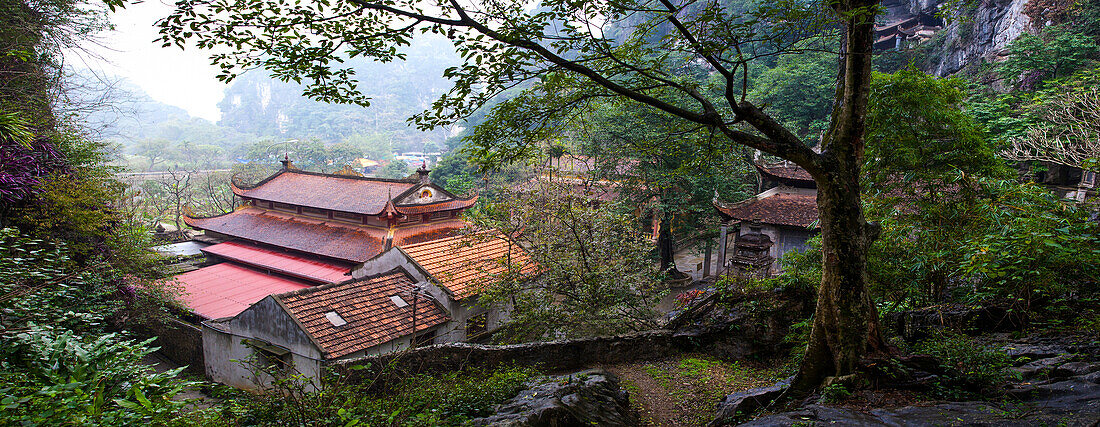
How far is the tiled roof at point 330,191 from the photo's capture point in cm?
1909

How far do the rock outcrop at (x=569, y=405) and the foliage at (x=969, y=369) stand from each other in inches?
113

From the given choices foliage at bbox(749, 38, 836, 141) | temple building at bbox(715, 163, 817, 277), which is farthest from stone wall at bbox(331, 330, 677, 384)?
foliage at bbox(749, 38, 836, 141)

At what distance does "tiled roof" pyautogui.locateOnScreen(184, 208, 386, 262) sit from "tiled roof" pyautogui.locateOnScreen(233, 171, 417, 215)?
2.31 feet

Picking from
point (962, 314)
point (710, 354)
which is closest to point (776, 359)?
point (710, 354)

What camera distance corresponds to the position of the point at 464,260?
13531 mm

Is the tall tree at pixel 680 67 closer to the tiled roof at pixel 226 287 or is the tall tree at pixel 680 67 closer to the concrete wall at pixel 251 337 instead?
the concrete wall at pixel 251 337

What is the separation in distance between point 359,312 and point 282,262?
9.03 metres

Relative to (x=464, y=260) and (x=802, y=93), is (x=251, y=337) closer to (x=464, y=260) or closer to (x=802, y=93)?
(x=464, y=260)

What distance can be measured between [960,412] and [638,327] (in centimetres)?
609

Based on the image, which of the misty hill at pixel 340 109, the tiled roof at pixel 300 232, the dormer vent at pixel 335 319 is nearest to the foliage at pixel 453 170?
the tiled roof at pixel 300 232

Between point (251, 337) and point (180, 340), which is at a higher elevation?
point (251, 337)

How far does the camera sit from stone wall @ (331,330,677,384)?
748 cm

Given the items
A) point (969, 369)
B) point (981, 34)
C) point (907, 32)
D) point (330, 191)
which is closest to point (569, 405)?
point (969, 369)

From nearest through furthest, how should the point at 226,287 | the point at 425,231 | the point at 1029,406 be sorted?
the point at 1029,406
the point at 226,287
the point at 425,231
